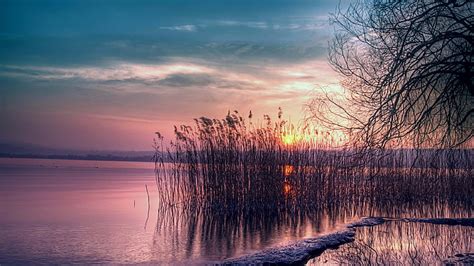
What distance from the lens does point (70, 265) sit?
18.6 ft

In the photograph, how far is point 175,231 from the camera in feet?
29.0

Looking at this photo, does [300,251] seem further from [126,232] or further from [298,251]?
[126,232]

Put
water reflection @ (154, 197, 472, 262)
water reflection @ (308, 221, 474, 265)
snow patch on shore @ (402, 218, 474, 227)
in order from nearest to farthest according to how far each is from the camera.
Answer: water reflection @ (308, 221, 474, 265)
water reflection @ (154, 197, 472, 262)
snow patch on shore @ (402, 218, 474, 227)

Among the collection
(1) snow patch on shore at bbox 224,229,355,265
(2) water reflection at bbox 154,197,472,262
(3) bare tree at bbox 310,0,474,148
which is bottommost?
(2) water reflection at bbox 154,197,472,262

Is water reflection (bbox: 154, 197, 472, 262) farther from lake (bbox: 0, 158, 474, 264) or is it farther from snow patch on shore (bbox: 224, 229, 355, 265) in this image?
snow patch on shore (bbox: 224, 229, 355, 265)

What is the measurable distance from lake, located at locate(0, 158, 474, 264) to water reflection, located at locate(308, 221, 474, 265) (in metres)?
0.02

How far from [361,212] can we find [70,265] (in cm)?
854

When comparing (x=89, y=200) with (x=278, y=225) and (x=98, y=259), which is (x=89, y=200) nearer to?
(x=278, y=225)

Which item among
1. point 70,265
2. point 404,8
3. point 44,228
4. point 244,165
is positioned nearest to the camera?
point 70,265

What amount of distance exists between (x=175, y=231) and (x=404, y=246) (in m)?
4.28

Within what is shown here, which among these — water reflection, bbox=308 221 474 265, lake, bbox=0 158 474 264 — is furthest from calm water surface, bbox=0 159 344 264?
water reflection, bbox=308 221 474 265

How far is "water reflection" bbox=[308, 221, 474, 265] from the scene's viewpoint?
6129 mm

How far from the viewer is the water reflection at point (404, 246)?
6.13m

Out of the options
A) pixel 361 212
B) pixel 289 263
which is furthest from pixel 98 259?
pixel 361 212
